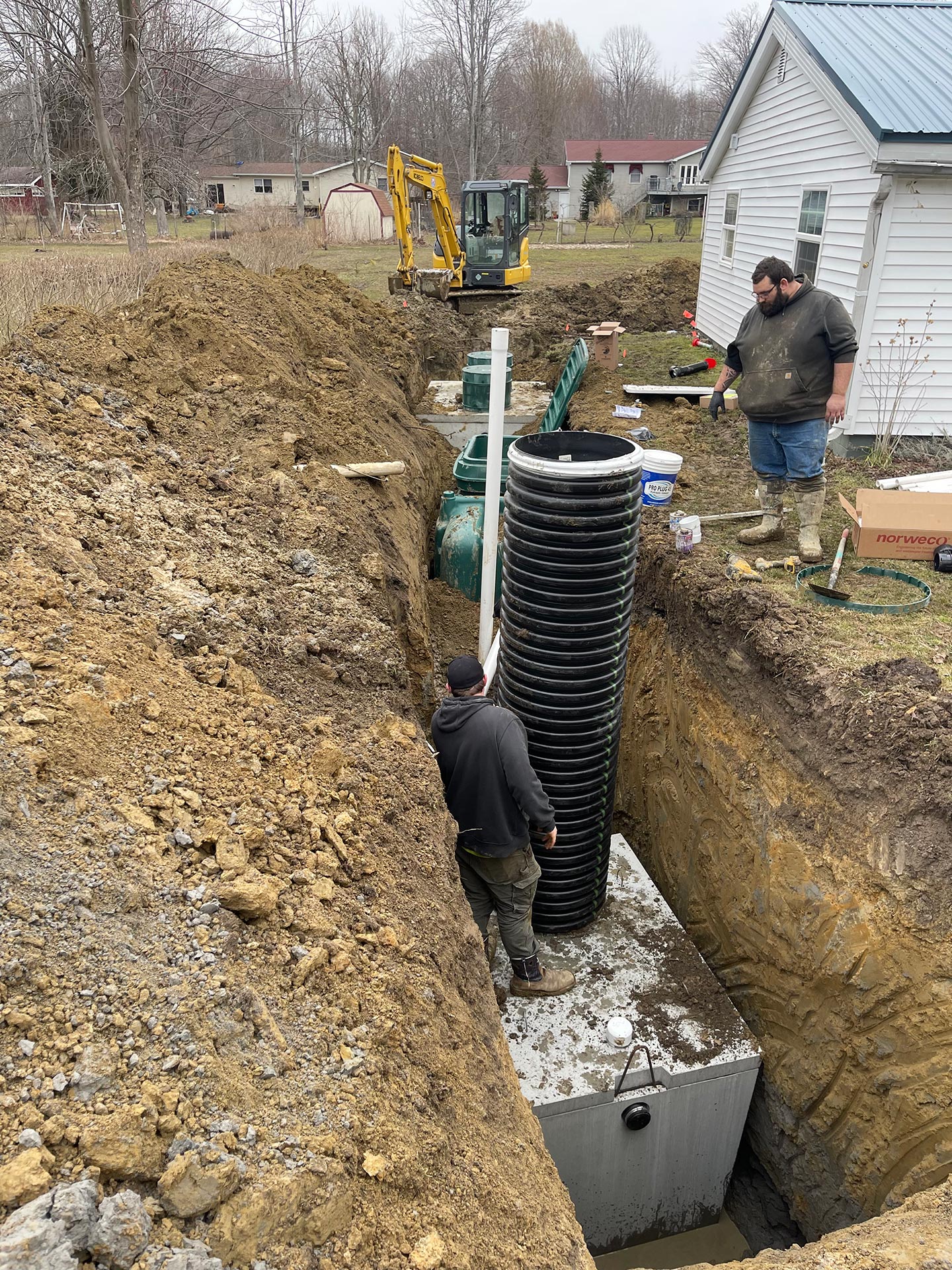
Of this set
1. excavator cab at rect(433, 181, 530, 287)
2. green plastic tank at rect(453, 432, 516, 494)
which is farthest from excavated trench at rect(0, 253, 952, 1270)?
excavator cab at rect(433, 181, 530, 287)

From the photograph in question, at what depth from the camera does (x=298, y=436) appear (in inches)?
227

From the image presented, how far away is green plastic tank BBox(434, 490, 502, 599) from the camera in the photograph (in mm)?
7820

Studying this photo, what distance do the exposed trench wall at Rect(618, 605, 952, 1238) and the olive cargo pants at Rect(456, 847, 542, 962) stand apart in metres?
1.39

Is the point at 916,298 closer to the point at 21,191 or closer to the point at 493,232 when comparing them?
the point at 493,232

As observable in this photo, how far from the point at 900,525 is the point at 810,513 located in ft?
2.14

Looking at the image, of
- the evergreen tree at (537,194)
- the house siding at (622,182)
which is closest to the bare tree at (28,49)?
the evergreen tree at (537,194)

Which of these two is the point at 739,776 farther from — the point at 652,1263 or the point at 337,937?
the point at 337,937

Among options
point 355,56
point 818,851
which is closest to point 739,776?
point 818,851

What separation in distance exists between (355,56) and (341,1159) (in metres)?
54.1

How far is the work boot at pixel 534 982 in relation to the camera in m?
4.37

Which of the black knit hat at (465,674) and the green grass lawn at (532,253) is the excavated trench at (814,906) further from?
the green grass lawn at (532,253)

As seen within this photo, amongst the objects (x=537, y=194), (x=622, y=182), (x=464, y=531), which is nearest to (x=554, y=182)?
(x=622, y=182)

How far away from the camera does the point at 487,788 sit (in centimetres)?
377

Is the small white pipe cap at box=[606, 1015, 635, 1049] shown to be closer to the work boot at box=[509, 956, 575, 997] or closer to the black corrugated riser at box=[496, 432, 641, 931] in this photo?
the work boot at box=[509, 956, 575, 997]
